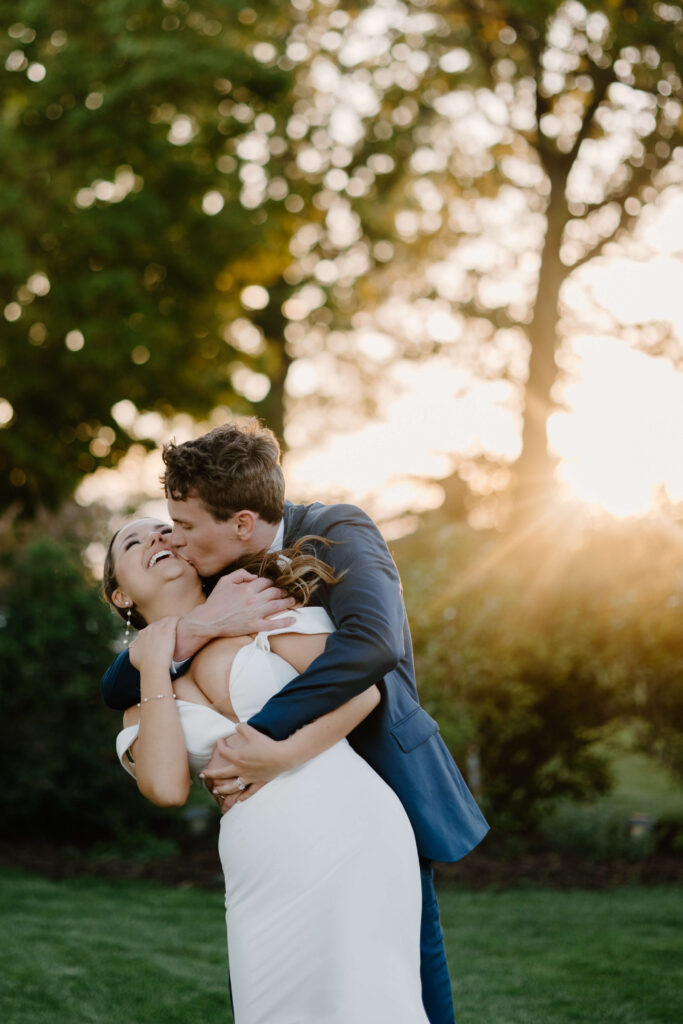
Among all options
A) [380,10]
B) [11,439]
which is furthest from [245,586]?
[380,10]

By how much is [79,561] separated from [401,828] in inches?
345

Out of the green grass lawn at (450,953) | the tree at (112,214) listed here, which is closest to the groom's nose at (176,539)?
the green grass lawn at (450,953)

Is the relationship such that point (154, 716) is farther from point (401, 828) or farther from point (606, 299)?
point (606, 299)

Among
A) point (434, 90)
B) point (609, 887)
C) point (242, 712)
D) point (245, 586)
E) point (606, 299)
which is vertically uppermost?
point (434, 90)

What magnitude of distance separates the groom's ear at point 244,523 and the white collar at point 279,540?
0.14 meters

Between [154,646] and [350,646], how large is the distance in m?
0.59

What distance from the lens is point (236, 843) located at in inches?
115

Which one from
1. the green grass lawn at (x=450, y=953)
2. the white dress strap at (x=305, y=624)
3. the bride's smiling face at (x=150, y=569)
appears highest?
the bride's smiling face at (x=150, y=569)

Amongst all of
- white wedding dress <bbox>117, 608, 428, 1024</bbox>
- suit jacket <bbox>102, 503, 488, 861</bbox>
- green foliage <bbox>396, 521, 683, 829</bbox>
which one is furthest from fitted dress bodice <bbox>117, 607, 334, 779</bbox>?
green foliage <bbox>396, 521, 683, 829</bbox>

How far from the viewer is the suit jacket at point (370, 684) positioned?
9.32 ft

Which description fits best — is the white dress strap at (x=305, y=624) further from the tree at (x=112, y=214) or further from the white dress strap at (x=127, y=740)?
the tree at (x=112, y=214)

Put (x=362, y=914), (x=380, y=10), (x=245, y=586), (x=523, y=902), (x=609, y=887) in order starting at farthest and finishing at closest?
1. (x=380, y=10)
2. (x=609, y=887)
3. (x=523, y=902)
4. (x=245, y=586)
5. (x=362, y=914)

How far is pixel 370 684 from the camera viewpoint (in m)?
2.92

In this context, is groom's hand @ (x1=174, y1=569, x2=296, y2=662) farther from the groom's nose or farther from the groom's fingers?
the groom's fingers
